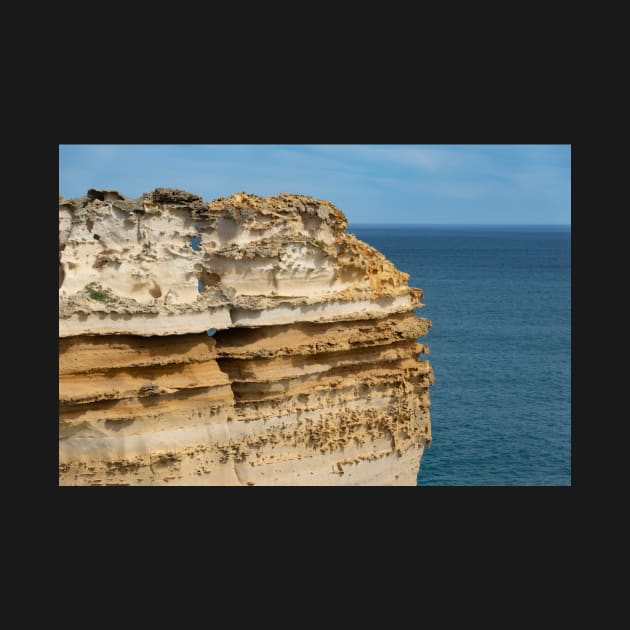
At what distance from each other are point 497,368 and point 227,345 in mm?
23721

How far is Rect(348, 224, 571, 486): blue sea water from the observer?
31.5 meters

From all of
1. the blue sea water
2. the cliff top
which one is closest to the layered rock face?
the cliff top

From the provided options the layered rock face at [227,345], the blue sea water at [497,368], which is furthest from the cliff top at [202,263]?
the blue sea water at [497,368]

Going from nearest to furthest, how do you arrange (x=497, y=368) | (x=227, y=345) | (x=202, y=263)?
1. (x=202, y=263)
2. (x=227, y=345)
3. (x=497, y=368)

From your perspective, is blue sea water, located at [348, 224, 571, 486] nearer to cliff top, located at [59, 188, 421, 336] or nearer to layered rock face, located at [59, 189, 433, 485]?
layered rock face, located at [59, 189, 433, 485]

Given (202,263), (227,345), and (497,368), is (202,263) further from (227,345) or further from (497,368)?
(497,368)

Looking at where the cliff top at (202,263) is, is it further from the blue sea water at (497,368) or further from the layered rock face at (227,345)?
the blue sea water at (497,368)

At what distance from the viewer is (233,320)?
20.8 m

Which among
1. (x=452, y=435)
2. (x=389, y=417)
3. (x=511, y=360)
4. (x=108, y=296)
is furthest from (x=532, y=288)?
(x=108, y=296)

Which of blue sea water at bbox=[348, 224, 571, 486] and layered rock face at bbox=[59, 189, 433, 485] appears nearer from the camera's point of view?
layered rock face at bbox=[59, 189, 433, 485]

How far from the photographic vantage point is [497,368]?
43062mm

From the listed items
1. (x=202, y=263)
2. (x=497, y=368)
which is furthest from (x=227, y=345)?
(x=497, y=368)

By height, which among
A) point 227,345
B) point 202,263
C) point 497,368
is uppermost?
point 202,263

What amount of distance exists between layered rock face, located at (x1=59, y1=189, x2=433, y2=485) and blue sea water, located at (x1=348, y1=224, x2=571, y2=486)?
6845 mm
